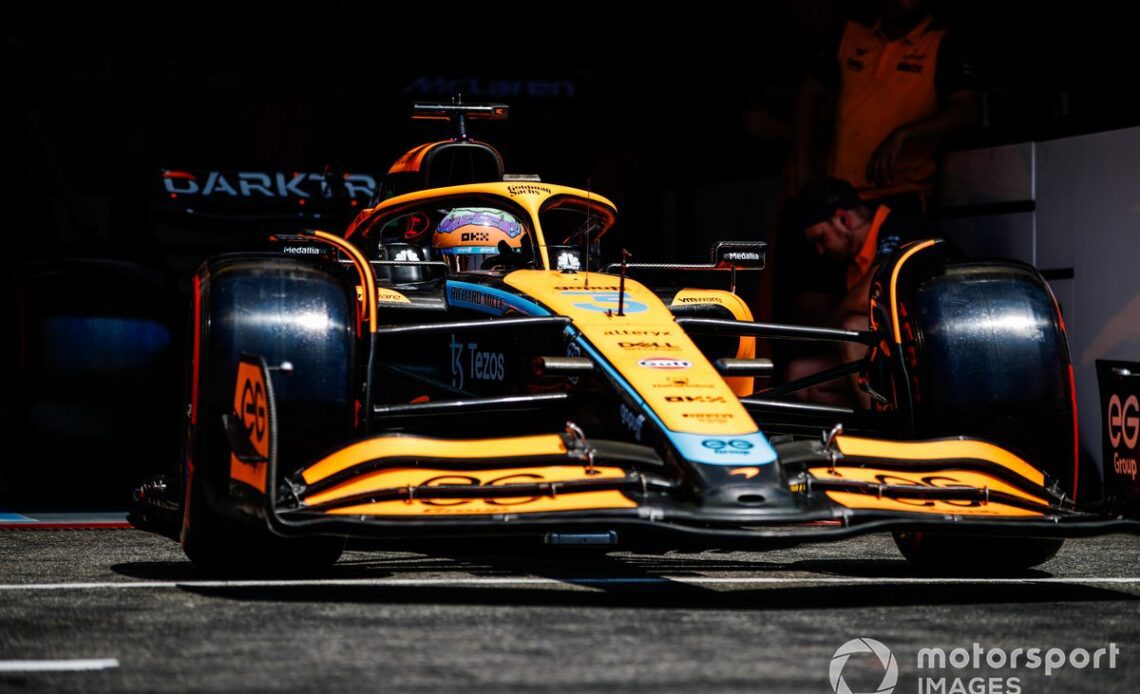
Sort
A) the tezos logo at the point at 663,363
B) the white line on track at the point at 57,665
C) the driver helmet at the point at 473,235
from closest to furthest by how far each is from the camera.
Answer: the white line on track at the point at 57,665 < the tezos logo at the point at 663,363 < the driver helmet at the point at 473,235

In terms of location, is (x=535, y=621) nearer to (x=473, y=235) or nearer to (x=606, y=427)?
(x=606, y=427)

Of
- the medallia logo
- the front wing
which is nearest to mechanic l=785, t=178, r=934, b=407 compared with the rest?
the front wing

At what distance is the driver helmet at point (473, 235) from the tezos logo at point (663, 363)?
6.20ft

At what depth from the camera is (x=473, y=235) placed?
8008mm

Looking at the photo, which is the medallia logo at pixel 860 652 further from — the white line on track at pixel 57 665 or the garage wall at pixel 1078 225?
the garage wall at pixel 1078 225

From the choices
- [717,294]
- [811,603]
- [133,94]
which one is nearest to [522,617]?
[811,603]

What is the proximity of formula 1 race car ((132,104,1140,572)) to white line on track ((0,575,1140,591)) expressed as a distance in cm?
17

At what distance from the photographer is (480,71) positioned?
15.7m

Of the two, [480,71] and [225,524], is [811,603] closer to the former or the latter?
[225,524]

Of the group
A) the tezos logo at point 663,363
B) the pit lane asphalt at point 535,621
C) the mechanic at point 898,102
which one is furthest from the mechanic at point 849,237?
the tezos logo at point 663,363

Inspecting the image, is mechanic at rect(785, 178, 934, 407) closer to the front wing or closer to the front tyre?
the front wing

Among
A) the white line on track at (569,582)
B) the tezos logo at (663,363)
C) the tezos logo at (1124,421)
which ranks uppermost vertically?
the tezos logo at (663,363)

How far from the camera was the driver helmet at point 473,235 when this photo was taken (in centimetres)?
798

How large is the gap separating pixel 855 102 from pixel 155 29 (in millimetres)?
6590
